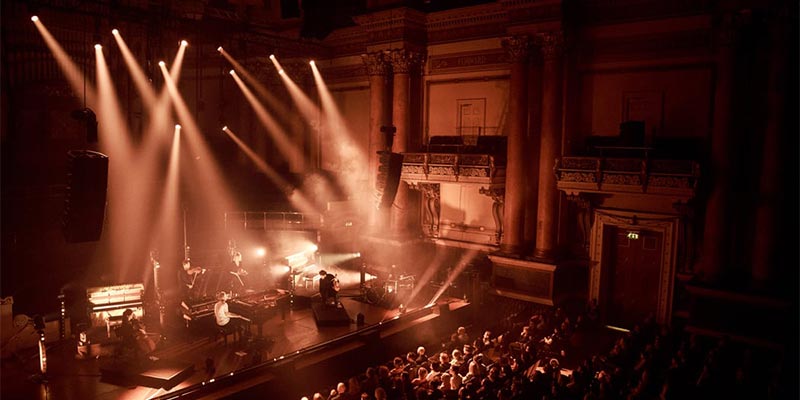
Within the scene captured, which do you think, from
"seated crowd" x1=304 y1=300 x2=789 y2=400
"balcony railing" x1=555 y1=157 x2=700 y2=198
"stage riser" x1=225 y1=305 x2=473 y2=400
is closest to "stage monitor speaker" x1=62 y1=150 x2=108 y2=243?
"stage riser" x1=225 y1=305 x2=473 y2=400

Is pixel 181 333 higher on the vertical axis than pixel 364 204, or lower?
lower

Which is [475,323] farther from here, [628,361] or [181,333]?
[181,333]

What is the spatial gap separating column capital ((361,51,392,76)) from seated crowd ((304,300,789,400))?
373 inches

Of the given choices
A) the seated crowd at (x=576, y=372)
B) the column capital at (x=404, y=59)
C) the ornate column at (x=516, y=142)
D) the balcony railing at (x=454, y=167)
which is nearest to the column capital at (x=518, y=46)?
the ornate column at (x=516, y=142)

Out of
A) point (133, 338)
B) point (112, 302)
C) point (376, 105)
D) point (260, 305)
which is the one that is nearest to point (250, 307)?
point (260, 305)

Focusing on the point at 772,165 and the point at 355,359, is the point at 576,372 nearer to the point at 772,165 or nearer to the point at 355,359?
the point at 355,359

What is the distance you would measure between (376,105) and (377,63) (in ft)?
4.52

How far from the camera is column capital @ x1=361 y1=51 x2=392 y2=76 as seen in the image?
18.8m

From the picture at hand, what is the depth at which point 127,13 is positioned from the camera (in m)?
13.9

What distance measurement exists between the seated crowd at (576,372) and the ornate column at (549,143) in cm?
280

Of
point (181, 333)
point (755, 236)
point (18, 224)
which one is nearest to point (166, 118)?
point (18, 224)

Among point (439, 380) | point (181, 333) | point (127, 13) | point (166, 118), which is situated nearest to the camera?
point (439, 380)

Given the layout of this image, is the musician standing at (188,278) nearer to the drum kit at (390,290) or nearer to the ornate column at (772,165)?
the drum kit at (390,290)

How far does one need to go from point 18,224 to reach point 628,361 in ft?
49.5
